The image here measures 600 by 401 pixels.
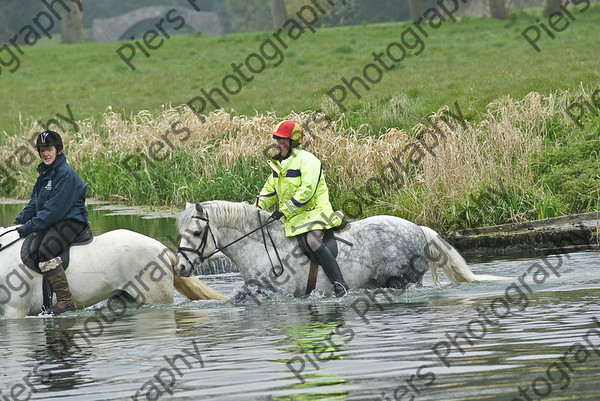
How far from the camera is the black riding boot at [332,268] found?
1131 centimetres

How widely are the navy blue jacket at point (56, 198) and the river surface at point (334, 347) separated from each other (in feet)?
3.33

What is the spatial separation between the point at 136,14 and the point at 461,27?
32.1m

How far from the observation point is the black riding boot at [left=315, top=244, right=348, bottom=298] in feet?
37.1

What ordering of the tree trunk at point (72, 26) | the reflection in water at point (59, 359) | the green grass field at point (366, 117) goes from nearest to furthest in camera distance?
the reflection in water at point (59, 359)
the green grass field at point (366, 117)
the tree trunk at point (72, 26)

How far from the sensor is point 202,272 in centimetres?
1578

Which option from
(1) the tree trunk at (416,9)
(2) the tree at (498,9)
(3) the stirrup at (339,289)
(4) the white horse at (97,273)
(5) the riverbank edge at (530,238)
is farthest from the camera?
(1) the tree trunk at (416,9)

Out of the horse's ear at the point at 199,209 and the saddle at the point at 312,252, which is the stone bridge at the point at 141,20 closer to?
the saddle at the point at 312,252

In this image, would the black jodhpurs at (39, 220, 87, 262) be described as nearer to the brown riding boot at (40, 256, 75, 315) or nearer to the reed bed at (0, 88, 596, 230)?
the brown riding boot at (40, 256, 75, 315)

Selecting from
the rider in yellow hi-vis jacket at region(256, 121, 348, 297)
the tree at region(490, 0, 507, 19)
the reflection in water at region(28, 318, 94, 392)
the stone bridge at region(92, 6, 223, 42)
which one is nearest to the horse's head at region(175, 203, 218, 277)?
the rider in yellow hi-vis jacket at region(256, 121, 348, 297)

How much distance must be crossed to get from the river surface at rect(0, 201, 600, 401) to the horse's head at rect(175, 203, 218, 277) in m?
0.55

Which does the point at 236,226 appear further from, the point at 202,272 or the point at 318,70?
the point at 318,70

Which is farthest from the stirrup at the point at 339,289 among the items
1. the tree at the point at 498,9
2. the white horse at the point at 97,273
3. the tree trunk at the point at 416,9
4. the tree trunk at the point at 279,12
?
the tree trunk at the point at 416,9

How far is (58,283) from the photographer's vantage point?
1087 cm

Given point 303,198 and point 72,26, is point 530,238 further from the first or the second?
point 72,26
